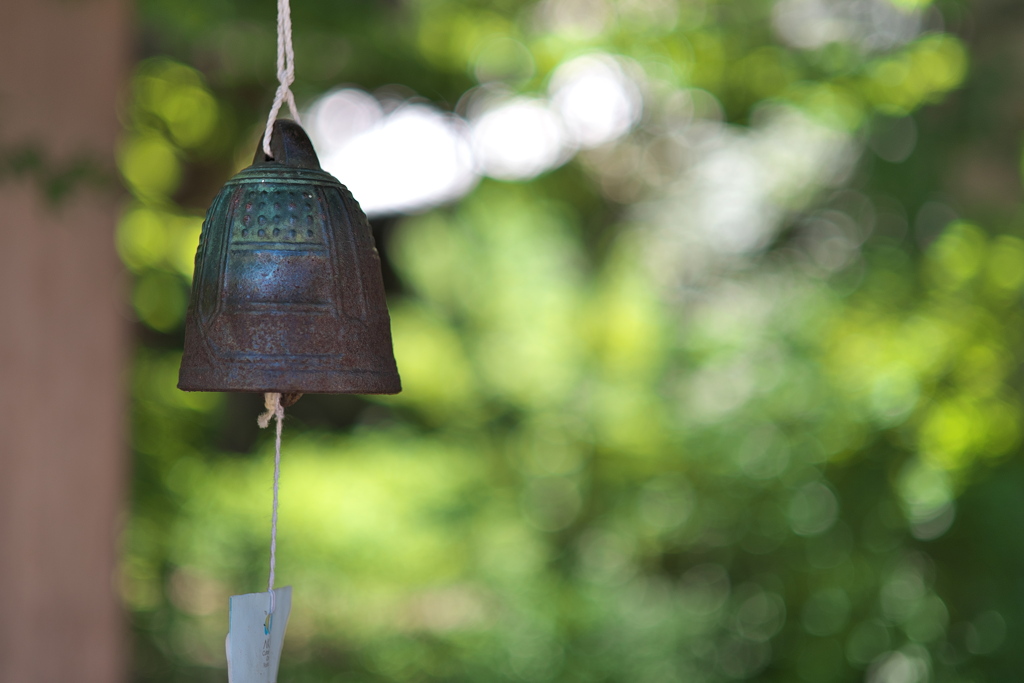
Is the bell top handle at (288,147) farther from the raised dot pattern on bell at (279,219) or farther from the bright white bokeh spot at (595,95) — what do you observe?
the bright white bokeh spot at (595,95)

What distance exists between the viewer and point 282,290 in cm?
98

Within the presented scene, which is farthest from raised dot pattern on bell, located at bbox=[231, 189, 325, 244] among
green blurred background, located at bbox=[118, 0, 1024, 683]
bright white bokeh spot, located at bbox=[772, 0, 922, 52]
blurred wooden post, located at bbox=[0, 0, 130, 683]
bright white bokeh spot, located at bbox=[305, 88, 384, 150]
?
bright white bokeh spot, located at bbox=[305, 88, 384, 150]

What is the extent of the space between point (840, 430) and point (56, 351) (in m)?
2.42

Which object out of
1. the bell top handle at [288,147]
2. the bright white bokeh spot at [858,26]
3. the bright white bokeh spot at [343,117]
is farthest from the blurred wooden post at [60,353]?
the bright white bokeh spot at [858,26]

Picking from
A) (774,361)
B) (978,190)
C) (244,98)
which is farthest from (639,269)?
(244,98)

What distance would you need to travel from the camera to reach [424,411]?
4.00 meters

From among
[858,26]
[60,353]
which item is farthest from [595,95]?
[60,353]

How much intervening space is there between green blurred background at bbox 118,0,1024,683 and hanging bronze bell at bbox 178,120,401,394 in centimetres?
199

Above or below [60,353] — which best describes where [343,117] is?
above

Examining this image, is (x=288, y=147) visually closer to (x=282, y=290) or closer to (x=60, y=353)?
(x=282, y=290)

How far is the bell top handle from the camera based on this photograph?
1005 millimetres

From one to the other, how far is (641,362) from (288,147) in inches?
105

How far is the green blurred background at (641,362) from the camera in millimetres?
3129

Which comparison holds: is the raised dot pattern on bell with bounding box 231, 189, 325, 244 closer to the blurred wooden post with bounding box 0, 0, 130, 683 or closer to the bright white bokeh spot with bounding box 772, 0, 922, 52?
the blurred wooden post with bounding box 0, 0, 130, 683
